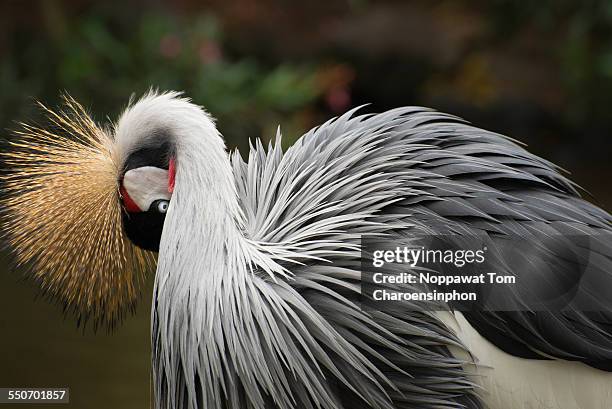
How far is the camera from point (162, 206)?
1.84 m

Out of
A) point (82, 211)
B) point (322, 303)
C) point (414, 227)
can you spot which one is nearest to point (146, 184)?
point (82, 211)

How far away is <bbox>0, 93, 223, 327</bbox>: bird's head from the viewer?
6.12 feet

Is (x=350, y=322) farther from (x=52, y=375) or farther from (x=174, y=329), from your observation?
(x=52, y=375)

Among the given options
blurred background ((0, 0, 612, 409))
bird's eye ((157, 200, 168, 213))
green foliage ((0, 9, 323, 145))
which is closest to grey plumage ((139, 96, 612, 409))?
bird's eye ((157, 200, 168, 213))

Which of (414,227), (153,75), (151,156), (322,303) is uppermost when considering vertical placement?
(153,75)

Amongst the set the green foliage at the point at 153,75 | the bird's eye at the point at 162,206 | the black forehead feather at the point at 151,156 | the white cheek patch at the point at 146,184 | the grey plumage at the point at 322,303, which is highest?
the green foliage at the point at 153,75

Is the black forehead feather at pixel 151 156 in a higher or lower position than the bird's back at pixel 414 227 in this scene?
higher

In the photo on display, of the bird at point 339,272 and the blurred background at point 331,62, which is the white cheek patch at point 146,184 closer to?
the bird at point 339,272

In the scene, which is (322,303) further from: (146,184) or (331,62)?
(331,62)

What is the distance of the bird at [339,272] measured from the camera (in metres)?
1.68

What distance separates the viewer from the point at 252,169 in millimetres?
1994

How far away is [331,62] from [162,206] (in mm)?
4266

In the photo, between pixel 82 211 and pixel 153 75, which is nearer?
pixel 82 211

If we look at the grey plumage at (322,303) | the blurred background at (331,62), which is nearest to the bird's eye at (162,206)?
the grey plumage at (322,303)
